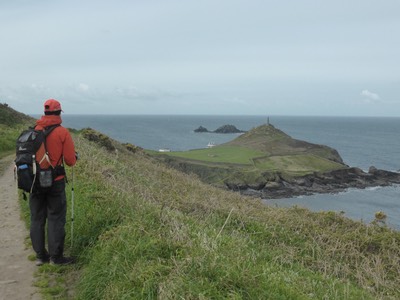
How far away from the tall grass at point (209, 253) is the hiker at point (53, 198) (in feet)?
1.57

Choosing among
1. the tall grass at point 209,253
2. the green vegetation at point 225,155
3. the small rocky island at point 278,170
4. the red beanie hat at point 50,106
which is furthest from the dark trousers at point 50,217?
the green vegetation at point 225,155

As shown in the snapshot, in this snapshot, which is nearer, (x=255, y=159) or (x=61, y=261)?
(x=61, y=261)

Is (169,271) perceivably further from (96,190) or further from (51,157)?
(96,190)

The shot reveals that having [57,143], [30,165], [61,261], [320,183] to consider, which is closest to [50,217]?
[61,261]

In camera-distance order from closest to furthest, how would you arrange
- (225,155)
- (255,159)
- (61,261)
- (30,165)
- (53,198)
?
(30,165), (53,198), (61,261), (255,159), (225,155)

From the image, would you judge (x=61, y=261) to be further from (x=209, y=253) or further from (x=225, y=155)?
(x=225, y=155)

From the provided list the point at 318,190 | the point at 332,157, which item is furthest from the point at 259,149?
the point at 318,190

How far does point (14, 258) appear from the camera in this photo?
6621 millimetres

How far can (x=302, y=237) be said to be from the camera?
996 centimetres

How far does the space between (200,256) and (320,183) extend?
54612 millimetres

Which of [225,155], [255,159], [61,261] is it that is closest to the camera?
[61,261]

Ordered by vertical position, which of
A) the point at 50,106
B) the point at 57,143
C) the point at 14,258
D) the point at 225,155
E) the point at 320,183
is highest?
the point at 50,106

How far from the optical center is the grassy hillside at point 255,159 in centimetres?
5297

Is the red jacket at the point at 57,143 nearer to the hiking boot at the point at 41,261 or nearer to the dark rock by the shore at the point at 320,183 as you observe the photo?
the hiking boot at the point at 41,261
